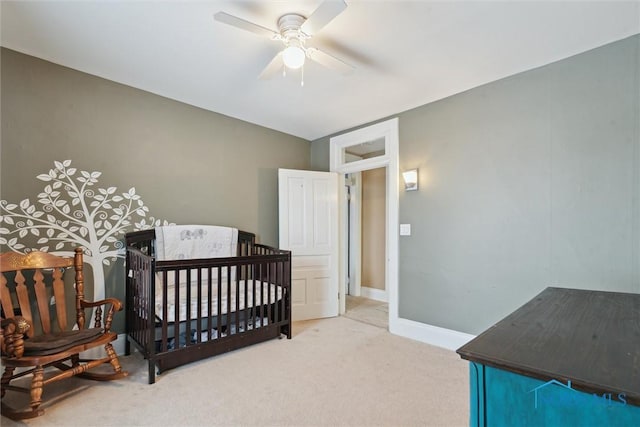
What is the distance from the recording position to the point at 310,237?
391cm

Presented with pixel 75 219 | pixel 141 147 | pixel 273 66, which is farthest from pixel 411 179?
pixel 75 219

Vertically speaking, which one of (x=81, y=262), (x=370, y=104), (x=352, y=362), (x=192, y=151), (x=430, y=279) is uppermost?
(x=370, y=104)

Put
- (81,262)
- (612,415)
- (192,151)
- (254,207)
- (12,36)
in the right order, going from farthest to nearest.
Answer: (254,207) < (192,151) < (81,262) < (12,36) < (612,415)

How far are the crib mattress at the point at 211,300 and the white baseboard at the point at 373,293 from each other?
238 centimetres

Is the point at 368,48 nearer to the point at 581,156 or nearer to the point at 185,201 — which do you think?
the point at 581,156

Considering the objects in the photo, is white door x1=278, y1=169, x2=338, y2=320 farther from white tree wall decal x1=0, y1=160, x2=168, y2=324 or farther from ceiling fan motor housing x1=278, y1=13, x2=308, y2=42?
ceiling fan motor housing x1=278, y1=13, x2=308, y2=42

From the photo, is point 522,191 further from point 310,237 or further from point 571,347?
point 310,237

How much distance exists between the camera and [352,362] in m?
2.58

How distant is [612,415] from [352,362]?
212cm

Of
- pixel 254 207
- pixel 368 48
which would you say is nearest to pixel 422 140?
pixel 368 48

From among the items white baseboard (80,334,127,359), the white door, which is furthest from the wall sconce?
white baseboard (80,334,127,359)

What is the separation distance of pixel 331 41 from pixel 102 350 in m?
3.25

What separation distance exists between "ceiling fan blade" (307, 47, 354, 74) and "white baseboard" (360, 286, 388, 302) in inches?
A: 146

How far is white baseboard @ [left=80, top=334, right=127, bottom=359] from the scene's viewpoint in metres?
2.61
